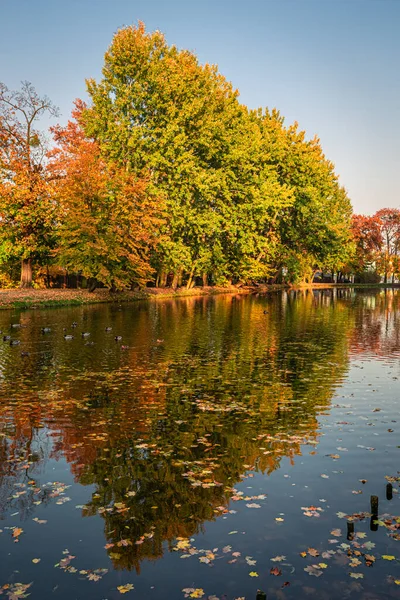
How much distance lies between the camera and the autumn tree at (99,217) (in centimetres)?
4988

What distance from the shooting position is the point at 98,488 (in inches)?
341

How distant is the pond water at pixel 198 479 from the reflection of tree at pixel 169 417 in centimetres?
4

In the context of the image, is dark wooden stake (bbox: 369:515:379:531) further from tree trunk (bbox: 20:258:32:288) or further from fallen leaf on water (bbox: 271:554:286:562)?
tree trunk (bbox: 20:258:32:288)

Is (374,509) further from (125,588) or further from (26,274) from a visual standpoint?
(26,274)

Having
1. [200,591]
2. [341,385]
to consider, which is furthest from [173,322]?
[200,591]

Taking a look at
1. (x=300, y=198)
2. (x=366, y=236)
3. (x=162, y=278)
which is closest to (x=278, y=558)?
(x=162, y=278)

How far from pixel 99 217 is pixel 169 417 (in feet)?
131

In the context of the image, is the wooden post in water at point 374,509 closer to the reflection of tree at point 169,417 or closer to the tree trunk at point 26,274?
the reflection of tree at point 169,417

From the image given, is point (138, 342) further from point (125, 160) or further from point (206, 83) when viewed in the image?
point (206, 83)

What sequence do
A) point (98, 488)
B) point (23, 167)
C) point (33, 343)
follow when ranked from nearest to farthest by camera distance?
point (98, 488)
point (33, 343)
point (23, 167)

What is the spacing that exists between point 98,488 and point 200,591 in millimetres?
3175

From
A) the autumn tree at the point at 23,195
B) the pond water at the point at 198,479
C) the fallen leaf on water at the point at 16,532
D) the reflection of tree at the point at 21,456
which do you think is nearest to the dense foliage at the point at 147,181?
the autumn tree at the point at 23,195

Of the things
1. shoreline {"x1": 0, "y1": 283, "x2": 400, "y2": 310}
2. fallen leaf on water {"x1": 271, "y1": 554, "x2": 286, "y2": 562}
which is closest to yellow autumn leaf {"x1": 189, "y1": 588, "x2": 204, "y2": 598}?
fallen leaf on water {"x1": 271, "y1": 554, "x2": 286, "y2": 562}

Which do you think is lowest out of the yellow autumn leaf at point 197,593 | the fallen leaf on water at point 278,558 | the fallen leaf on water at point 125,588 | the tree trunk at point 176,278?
the fallen leaf on water at point 125,588
